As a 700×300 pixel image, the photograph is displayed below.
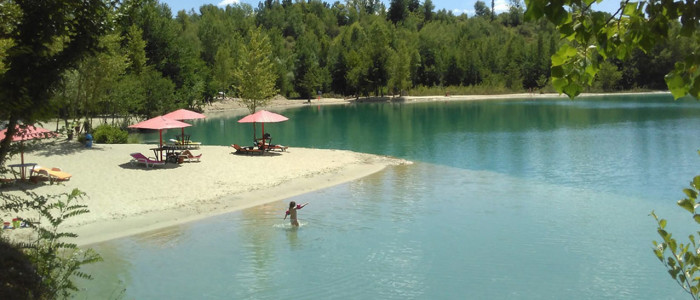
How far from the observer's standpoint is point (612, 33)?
9.56 feet

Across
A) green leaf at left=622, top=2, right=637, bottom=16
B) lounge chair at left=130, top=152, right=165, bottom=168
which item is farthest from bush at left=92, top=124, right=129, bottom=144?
green leaf at left=622, top=2, right=637, bottom=16

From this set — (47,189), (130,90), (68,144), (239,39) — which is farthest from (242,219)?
(239,39)

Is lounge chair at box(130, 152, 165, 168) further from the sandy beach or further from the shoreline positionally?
the shoreline

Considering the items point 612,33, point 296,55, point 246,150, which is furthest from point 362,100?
point 612,33

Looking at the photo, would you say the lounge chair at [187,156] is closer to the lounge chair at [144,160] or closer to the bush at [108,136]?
the lounge chair at [144,160]

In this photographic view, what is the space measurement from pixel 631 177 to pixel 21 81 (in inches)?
888

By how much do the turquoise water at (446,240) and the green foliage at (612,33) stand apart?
9.50m

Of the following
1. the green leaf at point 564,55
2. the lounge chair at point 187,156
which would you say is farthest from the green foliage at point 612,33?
the lounge chair at point 187,156

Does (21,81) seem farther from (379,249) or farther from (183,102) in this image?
(183,102)

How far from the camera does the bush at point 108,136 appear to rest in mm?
29781

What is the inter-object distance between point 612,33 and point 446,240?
42.0 feet

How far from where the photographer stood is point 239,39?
3327 inches

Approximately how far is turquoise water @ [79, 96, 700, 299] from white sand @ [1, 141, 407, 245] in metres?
0.90

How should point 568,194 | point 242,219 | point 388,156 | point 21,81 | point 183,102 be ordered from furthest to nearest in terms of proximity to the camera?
point 183,102 < point 388,156 < point 568,194 < point 242,219 < point 21,81
